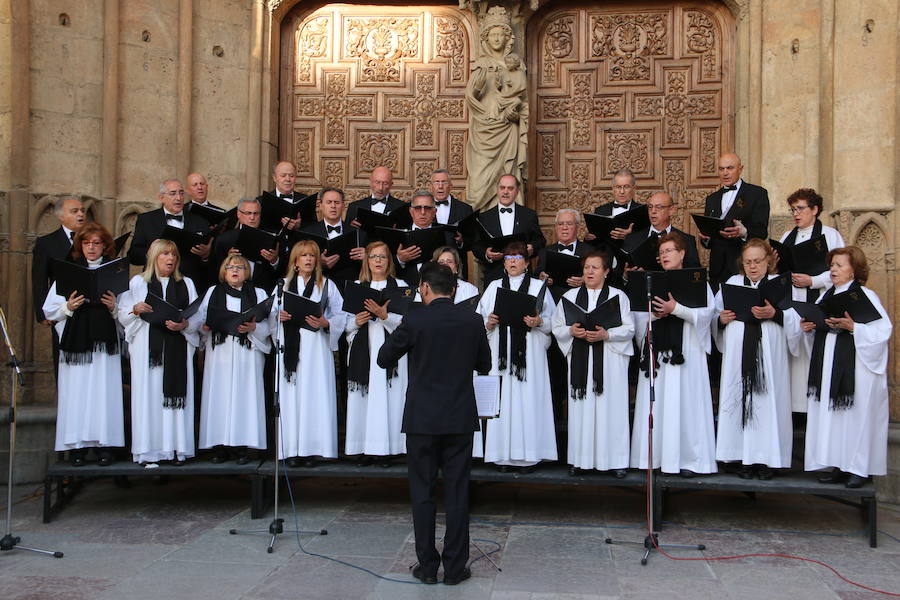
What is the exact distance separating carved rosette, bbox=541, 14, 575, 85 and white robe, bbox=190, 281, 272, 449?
4752 millimetres

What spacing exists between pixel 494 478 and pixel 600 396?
1020 mm

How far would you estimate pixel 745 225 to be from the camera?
7.77 meters

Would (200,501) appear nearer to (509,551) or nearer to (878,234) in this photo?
(509,551)

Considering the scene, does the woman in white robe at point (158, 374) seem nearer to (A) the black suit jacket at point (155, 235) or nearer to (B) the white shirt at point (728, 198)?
(A) the black suit jacket at point (155, 235)

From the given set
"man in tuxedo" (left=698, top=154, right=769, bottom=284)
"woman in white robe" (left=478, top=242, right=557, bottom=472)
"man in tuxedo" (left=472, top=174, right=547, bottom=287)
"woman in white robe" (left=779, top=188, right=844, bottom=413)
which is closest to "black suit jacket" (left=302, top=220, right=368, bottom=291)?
"man in tuxedo" (left=472, top=174, right=547, bottom=287)

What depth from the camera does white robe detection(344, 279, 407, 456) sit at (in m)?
7.13

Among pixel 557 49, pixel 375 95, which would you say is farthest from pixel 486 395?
pixel 557 49

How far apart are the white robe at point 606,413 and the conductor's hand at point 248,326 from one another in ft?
7.94

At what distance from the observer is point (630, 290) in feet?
22.2

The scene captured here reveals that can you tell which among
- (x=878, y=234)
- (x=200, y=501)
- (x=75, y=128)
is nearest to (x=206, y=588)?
(x=200, y=501)

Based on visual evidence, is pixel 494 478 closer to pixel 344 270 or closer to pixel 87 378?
pixel 344 270

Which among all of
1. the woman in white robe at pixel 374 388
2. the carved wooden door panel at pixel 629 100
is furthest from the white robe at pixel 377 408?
the carved wooden door panel at pixel 629 100

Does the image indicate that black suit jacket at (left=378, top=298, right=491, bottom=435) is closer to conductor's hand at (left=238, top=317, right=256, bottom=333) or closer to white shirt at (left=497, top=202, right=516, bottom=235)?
conductor's hand at (left=238, top=317, right=256, bottom=333)

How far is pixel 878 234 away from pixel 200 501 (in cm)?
657
